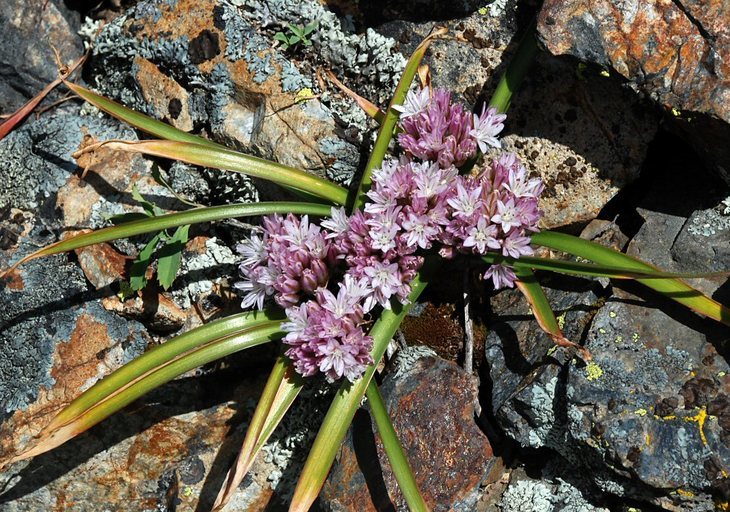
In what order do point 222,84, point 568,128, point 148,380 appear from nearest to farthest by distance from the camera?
point 148,380, point 568,128, point 222,84

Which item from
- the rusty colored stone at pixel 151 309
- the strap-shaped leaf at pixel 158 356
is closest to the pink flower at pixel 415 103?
the strap-shaped leaf at pixel 158 356

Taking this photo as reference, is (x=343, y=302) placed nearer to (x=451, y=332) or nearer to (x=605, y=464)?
(x=451, y=332)

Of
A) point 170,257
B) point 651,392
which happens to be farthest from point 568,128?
point 170,257

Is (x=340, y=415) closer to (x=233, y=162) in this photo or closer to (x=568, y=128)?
(x=233, y=162)

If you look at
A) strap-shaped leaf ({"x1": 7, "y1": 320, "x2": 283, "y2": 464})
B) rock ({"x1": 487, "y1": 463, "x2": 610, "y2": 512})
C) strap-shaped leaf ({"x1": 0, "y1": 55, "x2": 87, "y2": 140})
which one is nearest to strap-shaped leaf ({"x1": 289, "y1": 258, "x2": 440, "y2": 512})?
strap-shaped leaf ({"x1": 7, "y1": 320, "x2": 283, "y2": 464})

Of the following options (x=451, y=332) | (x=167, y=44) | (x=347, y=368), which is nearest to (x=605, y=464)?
(x=451, y=332)

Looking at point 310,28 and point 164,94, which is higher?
point 164,94

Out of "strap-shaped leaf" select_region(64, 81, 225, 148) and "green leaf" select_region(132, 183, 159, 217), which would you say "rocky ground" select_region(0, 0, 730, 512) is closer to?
"green leaf" select_region(132, 183, 159, 217)
